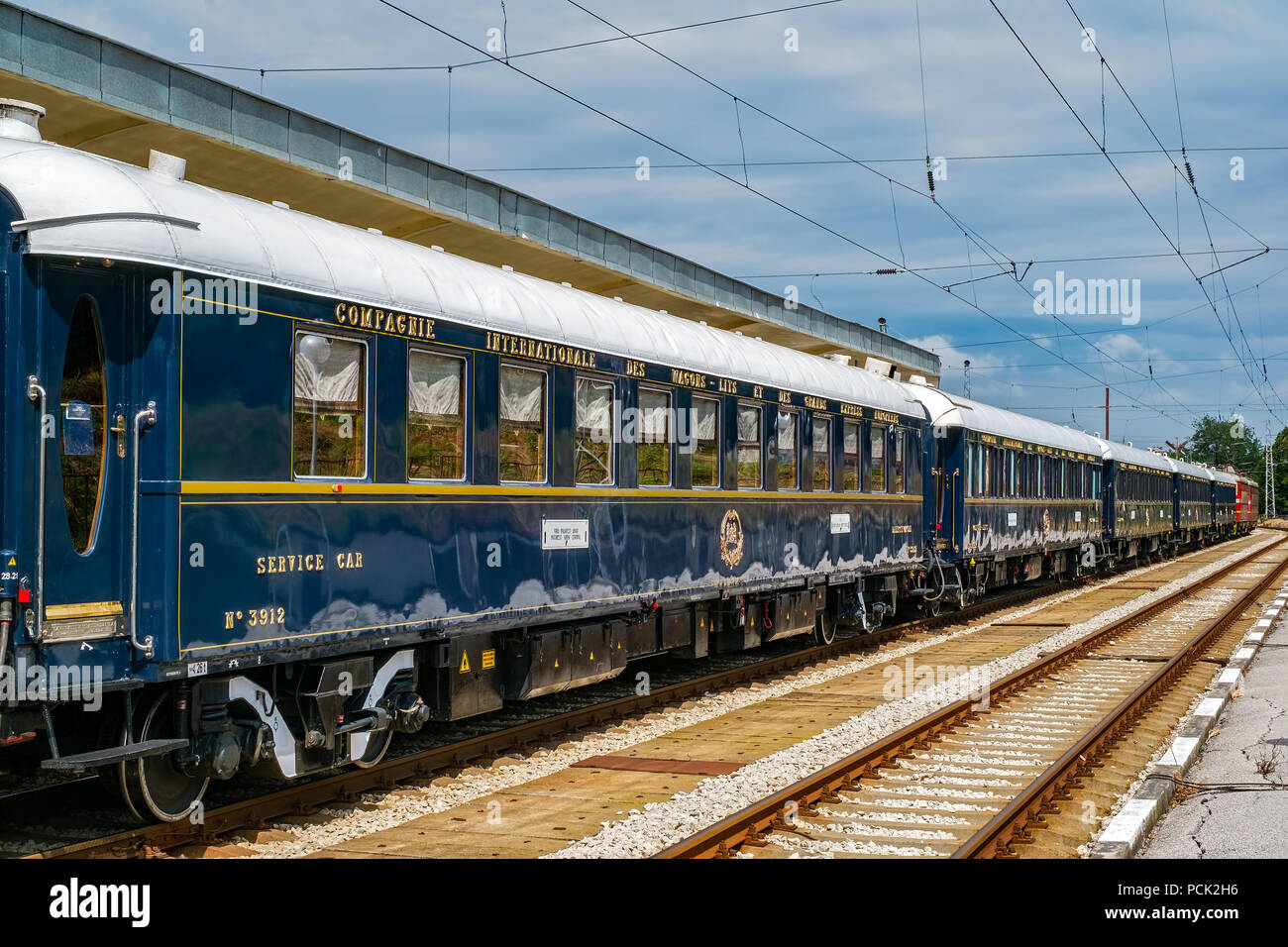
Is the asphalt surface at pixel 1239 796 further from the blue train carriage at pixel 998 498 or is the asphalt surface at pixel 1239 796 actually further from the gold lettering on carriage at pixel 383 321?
the blue train carriage at pixel 998 498

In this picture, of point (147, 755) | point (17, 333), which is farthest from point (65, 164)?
point (147, 755)

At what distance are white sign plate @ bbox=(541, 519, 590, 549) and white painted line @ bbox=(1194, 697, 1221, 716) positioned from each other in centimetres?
600

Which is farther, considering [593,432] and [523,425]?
[593,432]

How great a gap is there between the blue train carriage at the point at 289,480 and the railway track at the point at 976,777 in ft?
8.79

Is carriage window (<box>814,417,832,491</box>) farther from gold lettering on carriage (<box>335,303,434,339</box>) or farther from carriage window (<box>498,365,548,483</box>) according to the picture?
gold lettering on carriage (<box>335,303,434,339</box>)

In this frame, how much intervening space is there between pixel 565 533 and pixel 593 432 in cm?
100

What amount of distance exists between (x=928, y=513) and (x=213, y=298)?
15.3m

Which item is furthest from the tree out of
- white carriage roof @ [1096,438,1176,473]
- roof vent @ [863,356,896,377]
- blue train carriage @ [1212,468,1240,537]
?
roof vent @ [863,356,896,377]

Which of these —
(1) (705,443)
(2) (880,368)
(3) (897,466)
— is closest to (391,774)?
(1) (705,443)

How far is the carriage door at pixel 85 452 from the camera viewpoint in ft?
21.0

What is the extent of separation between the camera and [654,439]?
11922mm

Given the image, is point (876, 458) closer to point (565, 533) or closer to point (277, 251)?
point (565, 533)
